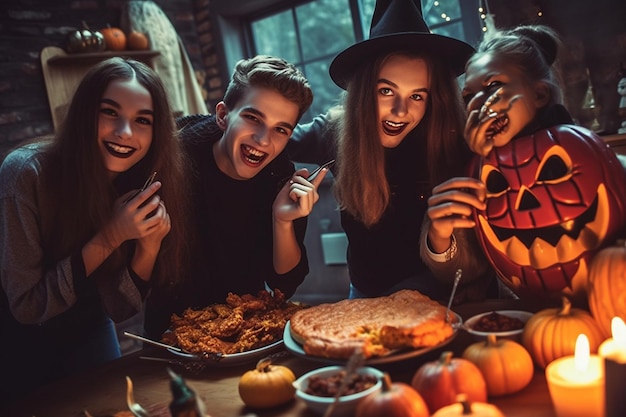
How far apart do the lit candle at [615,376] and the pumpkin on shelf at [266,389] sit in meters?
0.62

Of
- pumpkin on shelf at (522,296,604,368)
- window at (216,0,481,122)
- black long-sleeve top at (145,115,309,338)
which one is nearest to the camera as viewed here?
pumpkin on shelf at (522,296,604,368)

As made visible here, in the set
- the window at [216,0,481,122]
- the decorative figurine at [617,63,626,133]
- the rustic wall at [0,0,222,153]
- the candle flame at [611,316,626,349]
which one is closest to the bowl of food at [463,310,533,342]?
the candle flame at [611,316,626,349]

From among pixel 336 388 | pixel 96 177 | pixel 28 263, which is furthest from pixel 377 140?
pixel 28 263

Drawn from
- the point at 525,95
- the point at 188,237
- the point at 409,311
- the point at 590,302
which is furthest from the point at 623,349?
→ the point at 188,237

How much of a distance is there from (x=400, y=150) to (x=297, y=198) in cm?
50

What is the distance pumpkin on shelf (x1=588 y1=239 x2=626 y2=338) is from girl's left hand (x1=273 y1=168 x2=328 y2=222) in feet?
2.71

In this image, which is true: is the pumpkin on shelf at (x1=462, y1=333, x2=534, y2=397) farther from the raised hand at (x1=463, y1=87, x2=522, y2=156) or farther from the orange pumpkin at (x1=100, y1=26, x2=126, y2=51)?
the orange pumpkin at (x1=100, y1=26, x2=126, y2=51)

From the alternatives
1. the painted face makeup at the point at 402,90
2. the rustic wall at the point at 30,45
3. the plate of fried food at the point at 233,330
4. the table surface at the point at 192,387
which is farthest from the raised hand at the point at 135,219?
the rustic wall at the point at 30,45

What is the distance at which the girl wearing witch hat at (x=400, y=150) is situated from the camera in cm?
182

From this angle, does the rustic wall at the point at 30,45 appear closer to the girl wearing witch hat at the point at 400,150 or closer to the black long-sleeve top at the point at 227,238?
the black long-sleeve top at the point at 227,238

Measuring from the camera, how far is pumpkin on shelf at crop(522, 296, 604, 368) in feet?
3.80

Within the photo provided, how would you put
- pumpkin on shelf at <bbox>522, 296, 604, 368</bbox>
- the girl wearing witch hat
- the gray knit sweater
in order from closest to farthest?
pumpkin on shelf at <bbox>522, 296, 604, 368</bbox> → the gray knit sweater → the girl wearing witch hat

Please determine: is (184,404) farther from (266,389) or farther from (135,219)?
(135,219)

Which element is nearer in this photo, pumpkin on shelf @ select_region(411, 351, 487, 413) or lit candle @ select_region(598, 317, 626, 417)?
lit candle @ select_region(598, 317, 626, 417)
